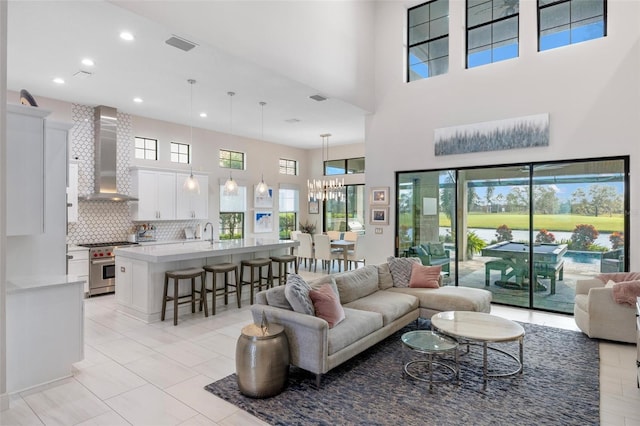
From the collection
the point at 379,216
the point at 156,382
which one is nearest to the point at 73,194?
the point at 156,382

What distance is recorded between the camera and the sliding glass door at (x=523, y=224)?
5.20 meters

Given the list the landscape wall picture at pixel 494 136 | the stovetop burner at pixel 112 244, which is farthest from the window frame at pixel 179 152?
the landscape wall picture at pixel 494 136

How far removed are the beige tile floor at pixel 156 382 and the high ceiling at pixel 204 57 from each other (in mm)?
3612

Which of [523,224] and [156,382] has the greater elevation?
[523,224]

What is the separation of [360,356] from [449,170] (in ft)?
12.9

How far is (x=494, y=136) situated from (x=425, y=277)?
2.68m

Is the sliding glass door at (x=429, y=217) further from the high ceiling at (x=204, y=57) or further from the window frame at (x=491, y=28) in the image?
the window frame at (x=491, y=28)

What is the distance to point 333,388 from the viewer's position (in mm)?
3170

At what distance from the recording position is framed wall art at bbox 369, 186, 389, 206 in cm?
716

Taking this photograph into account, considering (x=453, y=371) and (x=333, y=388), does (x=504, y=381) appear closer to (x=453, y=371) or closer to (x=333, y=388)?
(x=453, y=371)

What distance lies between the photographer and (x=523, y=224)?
5828 millimetres

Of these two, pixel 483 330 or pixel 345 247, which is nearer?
pixel 483 330

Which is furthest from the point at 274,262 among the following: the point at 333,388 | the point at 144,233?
the point at 333,388

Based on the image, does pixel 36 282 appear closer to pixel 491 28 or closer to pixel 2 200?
pixel 2 200
